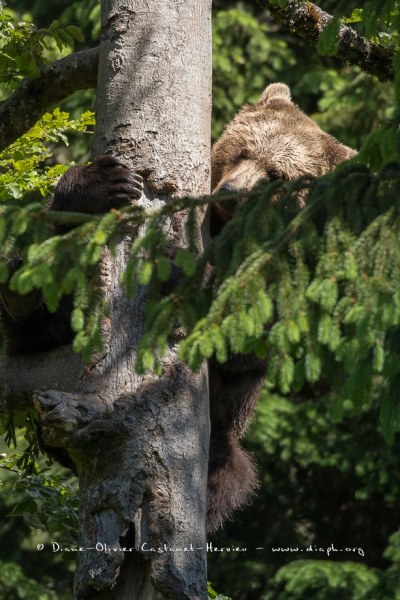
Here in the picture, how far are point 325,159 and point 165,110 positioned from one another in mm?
2232

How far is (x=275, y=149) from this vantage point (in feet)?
19.6

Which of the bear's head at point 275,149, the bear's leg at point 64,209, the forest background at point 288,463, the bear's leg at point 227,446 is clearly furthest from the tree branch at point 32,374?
the forest background at point 288,463

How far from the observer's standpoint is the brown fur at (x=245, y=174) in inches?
217

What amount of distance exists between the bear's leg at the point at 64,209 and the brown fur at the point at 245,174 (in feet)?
2.60

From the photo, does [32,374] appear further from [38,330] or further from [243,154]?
[243,154]

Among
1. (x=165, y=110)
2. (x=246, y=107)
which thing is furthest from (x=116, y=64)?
(x=246, y=107)

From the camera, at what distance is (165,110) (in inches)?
157

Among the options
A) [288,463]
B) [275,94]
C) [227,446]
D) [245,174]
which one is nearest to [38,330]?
[227,446]

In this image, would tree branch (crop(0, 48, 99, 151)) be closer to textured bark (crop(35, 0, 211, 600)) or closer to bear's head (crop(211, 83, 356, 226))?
textured bark (crop(35, 0, 211, 600))

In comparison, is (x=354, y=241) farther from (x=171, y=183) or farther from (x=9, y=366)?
(x=9, y=366)

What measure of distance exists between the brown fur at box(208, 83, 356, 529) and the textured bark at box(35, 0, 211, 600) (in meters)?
1.03

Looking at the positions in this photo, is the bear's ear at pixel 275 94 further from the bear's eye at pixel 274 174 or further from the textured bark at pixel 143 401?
the textured bark at pixel 143 401

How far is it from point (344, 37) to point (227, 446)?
2212 mm

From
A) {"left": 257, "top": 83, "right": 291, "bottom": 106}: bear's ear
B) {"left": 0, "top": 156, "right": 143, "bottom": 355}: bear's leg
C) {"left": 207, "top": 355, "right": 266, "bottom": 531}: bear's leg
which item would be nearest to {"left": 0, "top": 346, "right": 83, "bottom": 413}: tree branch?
{"left": 0, "top": 156, "right": 143, "bottom": 355}: bear's leg
